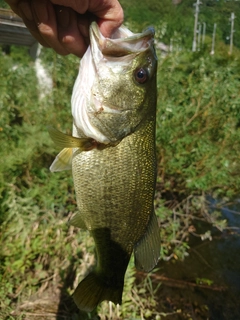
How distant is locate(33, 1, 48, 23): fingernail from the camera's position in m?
1.50

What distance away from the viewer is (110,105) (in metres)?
1.53

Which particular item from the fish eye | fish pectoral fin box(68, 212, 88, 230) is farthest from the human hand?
fish pectoral fin box(68, 212, 88, 230)

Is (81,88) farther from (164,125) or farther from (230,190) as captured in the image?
(230,190)

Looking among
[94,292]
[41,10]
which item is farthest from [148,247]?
[41,10]

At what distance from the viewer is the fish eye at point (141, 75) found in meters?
1.52

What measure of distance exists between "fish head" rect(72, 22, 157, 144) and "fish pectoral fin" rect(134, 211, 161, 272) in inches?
21.0

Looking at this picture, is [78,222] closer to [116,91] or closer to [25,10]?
[116,91]

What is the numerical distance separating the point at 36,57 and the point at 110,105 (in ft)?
16.3

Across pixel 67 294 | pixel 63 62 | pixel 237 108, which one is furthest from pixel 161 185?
pixel 63 62

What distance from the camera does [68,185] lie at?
3539mm

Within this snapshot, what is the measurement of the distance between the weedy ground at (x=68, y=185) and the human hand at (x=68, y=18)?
5.71 feet

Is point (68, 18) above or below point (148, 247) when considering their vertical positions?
above

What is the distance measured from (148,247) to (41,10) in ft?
4.48

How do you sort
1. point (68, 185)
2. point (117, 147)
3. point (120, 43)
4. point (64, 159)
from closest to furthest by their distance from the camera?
point (120, 43) < point (117, 147) < point (64, 159) < point (68, 185)
